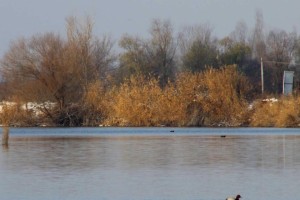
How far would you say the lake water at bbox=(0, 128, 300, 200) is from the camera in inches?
682

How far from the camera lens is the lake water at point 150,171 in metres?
17.3

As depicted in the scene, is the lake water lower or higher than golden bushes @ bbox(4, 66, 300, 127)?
lower

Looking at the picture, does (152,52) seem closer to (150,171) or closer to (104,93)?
(104,93)

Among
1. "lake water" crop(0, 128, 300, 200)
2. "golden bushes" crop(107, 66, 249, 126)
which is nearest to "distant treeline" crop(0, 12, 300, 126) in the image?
"golden bushes" crop(107, 66, 249, 126)

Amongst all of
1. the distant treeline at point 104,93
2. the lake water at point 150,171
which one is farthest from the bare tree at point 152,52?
the lake water at point 150,171

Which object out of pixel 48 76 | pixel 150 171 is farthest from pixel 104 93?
pixel 150 171

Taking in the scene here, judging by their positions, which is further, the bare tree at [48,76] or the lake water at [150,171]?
the bare tree at [48,76]

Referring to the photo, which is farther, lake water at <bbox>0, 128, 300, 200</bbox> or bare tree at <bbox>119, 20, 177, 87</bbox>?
bare tree at <bbox>119, 20, 177, 87</bbox>

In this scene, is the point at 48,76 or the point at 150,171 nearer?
the point at 150,171

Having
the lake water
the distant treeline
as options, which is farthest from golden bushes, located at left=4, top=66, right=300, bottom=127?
the lake water

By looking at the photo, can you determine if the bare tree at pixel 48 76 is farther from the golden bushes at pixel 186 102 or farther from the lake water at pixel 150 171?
the lake water at pixel 150 171

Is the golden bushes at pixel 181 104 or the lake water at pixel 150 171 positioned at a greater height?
the golden bushes at pixel 181 104

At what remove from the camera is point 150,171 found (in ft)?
72.6

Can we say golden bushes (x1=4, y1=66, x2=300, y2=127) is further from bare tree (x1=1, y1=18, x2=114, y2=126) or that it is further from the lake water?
the lake water
